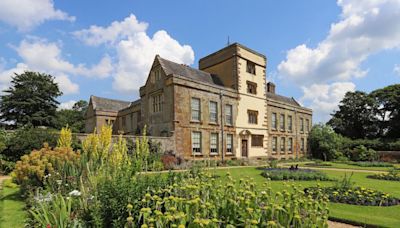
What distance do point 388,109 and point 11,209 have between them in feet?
159

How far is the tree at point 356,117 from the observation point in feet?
134

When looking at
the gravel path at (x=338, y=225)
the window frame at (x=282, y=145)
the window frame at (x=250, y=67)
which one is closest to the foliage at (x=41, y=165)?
the gravel path at (x=338, y=225)

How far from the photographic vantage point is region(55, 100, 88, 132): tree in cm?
4262

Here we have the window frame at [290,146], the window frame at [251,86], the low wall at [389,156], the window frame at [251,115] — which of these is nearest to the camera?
the window frame at [251,115]

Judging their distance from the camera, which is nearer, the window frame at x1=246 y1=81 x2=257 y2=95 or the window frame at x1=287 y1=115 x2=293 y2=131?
the window frame at x1=246 y1=81 x2=257 y2=95

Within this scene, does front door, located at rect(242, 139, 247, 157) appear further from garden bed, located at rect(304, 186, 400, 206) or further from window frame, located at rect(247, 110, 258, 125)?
garden bed, located at rect(304, 186, 400, 206)

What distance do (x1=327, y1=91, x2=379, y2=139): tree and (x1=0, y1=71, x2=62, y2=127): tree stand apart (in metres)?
49.5

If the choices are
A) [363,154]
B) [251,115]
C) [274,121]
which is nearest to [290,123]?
[274,121]

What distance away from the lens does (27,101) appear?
39.8 meters

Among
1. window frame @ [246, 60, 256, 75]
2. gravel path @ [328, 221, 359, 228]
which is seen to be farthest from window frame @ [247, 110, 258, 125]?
gravel path @ [328, 221, 359, 228]

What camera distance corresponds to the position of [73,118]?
54.8m

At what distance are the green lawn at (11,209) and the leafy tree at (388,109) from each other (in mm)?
45652

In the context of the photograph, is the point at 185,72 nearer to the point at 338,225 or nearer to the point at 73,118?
the point at 338,225

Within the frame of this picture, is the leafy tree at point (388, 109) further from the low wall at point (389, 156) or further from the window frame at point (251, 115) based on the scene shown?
the window frame at point (251, 115)
